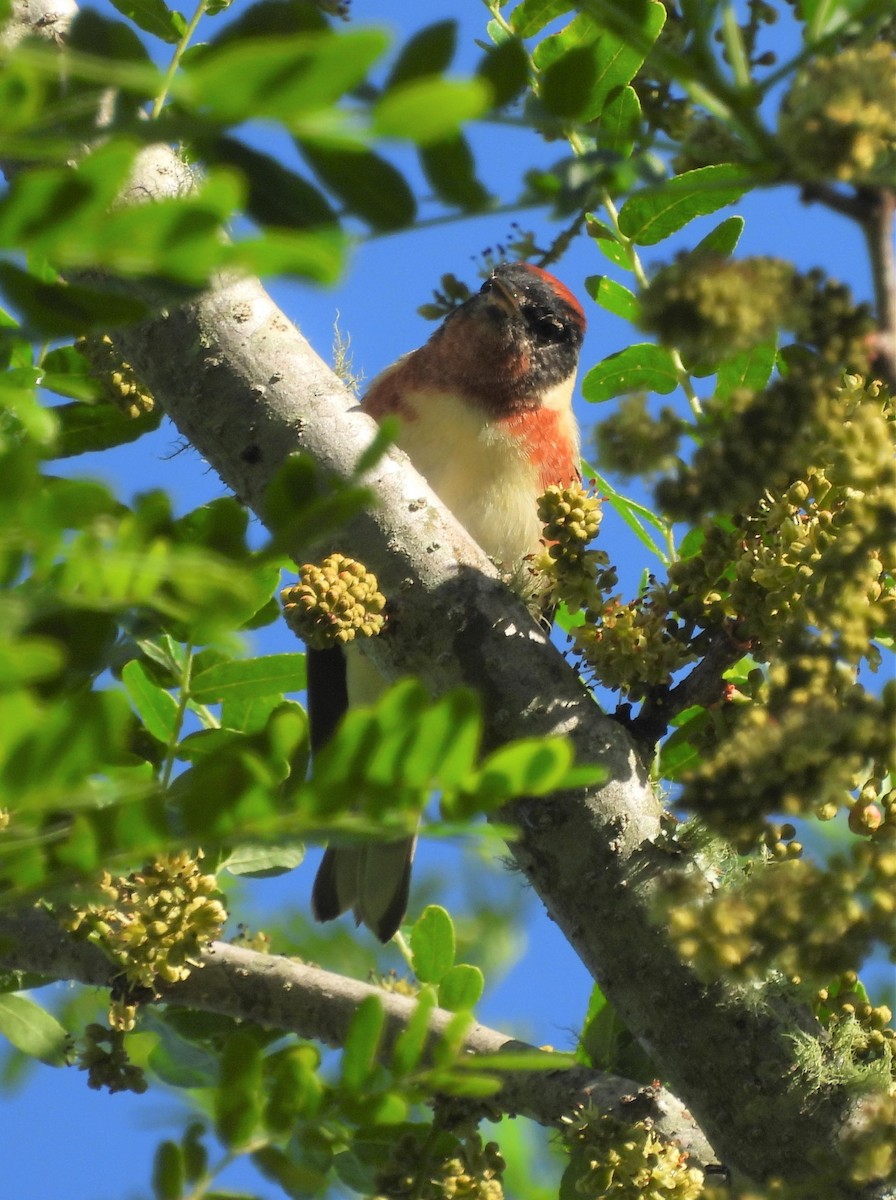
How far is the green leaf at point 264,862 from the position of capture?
2.62 m

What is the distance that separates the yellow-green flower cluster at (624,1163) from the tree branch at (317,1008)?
0.08m

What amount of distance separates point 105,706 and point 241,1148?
47 centimetres

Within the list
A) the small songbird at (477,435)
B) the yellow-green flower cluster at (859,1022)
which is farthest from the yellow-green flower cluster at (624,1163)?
the small songbird at (477,435)

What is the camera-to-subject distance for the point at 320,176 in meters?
1.18

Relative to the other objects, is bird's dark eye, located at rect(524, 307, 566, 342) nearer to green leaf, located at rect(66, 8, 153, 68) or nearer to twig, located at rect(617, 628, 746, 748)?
twig, located at rect(617, 628, 746, 748)

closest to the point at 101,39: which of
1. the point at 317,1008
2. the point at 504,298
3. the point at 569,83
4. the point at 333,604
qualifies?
the point at 569,83

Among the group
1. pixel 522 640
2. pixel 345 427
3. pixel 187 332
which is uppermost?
pixel 187 332

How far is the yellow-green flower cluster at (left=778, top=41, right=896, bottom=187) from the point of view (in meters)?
1.02

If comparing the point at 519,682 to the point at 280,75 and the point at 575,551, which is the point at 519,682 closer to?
the point at 575,551

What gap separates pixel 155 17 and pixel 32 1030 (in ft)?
5.75

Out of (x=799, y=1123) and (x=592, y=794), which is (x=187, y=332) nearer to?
(x=592, y=794)

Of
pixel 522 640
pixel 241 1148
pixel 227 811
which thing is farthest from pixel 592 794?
pixel 227 811

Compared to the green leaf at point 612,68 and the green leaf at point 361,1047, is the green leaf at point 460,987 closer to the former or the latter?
the green leaf at point 361,1047

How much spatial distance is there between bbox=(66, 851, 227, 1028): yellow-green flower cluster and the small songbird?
1069 millimetres
